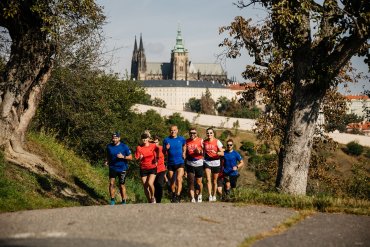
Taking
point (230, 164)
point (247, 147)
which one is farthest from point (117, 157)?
point (247, 147)

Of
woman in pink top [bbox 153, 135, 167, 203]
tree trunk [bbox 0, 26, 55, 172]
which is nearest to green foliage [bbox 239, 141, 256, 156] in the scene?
tree trunk [bbox 0, 26, 55, 172]

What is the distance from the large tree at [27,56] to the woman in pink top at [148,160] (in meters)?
3.34

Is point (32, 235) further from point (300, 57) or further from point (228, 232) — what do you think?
point (300, 57)

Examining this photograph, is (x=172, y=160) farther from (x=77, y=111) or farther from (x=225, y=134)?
(x=225, y=134)

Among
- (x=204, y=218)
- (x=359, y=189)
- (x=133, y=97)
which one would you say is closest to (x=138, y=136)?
(x=133, y=97)

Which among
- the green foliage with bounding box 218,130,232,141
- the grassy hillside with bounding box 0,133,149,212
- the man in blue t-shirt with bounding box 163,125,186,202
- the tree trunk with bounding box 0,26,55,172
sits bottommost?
the green foliage with bounding box 218,130,232,141

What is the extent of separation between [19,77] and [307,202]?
792 cm

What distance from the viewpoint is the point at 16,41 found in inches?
543

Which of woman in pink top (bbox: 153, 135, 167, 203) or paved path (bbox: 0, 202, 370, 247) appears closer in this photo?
paved path (bbox: 0, 202, 370, 247)

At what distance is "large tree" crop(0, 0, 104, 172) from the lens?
13.2 metres

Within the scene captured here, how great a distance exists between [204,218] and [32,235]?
2.37 m

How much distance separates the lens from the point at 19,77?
1392 centimetres

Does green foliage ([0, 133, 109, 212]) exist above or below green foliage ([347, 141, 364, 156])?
above

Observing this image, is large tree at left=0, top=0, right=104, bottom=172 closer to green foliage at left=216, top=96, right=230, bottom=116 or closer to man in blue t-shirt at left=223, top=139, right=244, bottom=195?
man in blue t-shirt at left=223, top=139, right=244, bottom=195
